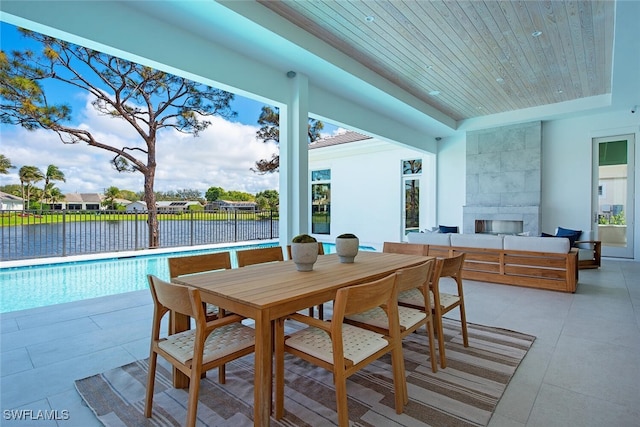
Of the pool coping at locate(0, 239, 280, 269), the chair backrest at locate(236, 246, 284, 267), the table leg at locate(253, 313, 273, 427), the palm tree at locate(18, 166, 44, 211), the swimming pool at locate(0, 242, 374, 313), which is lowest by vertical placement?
the swimming pool at locate(0, 242, 374, 313)

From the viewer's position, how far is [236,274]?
2.14 metres

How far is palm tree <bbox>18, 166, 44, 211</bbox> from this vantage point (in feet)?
24.9

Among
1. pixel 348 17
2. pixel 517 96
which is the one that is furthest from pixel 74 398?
pixel 517 96

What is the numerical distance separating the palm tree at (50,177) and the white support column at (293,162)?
→ 7133mm

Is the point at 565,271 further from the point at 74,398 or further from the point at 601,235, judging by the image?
the point at 74,398

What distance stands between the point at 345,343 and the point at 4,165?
9.39 metres

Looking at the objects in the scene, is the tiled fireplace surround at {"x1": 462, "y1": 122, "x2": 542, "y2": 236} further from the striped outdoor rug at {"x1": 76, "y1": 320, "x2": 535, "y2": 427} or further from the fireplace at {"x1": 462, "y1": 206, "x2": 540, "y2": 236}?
the striped outdoor rug at {"x1": 76, "y1": 320, "x2": 535, "y2": 427}

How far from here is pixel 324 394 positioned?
75.5 inches

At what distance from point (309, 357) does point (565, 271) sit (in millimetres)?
4210

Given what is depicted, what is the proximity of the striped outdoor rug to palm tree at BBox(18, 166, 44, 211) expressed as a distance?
7.94 m

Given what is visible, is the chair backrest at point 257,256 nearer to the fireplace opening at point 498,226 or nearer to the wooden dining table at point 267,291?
the wooden dining table at point 267,291

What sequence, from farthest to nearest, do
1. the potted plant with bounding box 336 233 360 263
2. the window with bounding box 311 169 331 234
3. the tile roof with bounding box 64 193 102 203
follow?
the window with bounding box 311 169 331 234 < the tile roof with bounding box 64 193 102 203 < the potted plant with bounding box 336 233 360 263

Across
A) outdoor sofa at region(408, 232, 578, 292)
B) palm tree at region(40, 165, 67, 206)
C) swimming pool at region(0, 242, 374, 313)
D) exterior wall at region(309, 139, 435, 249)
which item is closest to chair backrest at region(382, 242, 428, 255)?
outdoor sofa at region(408, 232, 578, 292)

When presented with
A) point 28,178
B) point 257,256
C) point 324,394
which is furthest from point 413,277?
point 28,178
